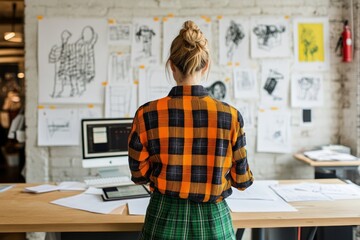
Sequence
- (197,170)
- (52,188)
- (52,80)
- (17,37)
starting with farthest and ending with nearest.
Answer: (17,37), (52,80), (52,188), (197,170)

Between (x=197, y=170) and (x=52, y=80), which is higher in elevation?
(x=52, y=80)

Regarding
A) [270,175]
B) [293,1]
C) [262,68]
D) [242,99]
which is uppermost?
[293,1]

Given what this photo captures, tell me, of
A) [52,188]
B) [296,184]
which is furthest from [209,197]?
[52,188]

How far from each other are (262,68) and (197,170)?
2.10m

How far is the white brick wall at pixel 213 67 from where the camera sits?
10.0 feet

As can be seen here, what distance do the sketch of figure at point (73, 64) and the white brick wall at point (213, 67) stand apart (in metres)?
0.17

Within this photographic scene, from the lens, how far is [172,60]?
129 centimetres

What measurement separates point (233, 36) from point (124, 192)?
179 centimetres

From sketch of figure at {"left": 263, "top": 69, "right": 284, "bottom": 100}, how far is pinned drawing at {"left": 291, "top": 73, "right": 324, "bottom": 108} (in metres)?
0.12

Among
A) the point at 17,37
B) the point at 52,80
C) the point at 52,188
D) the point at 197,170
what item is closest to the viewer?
the point at 197,170

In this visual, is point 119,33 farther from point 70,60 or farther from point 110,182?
point 110,182

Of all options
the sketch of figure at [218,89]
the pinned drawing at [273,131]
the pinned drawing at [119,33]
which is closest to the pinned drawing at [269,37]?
the sketch of figure at [218,89]

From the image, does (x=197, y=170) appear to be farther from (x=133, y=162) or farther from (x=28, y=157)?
(x=28, y=157)

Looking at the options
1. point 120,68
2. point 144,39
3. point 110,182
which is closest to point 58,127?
point 120,68
